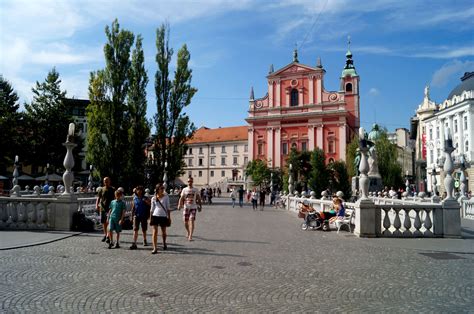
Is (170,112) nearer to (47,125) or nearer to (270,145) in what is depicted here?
(47,125)

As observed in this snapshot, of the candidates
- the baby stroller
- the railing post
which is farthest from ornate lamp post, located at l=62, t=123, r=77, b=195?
the railing post

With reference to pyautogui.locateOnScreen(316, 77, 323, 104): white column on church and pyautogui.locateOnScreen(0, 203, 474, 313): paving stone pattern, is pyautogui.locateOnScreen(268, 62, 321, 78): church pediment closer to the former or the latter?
pyautogui.locateOnScreen(316, 77, 323, 104): white column on church

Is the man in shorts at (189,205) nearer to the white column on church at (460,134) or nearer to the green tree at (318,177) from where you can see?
the green tree at (318,177)

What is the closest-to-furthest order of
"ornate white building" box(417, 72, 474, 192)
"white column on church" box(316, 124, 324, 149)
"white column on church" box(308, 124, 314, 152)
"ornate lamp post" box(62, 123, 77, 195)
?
"ornate lamp post" box(62, 123, 77, 195) → "ornate white building" box(417, 72, 474, 192) → "white column on church" box(316, 124, 324, 149) → "white column on church" box(308, 124, 314, 152)

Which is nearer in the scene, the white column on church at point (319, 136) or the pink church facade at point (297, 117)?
the pink church facade at point (297, 117)

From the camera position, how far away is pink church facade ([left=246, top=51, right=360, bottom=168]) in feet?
216

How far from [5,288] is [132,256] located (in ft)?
10.2

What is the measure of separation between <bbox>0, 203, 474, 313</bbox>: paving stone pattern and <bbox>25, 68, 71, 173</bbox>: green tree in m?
46.9

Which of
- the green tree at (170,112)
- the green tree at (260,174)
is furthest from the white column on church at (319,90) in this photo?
the green tree at (170,112)

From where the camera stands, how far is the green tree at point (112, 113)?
30.5 metres

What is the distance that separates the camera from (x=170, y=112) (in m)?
35.1

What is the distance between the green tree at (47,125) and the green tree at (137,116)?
83.9 feet

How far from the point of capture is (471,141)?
53719 millimetres

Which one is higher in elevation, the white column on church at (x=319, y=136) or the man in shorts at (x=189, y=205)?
the white column on church at (x=319, y=136)
